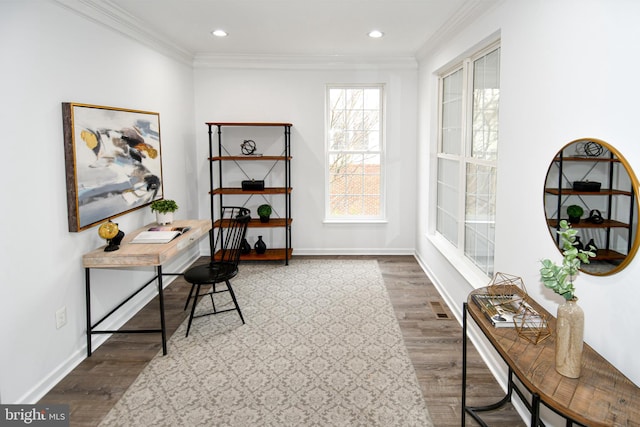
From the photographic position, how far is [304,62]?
5.82 meters

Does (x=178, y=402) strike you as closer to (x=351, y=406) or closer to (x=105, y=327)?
(x=351, y=406)

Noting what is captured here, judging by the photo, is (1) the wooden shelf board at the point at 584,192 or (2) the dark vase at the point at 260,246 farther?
(2) the dark vase at the point at 260,246

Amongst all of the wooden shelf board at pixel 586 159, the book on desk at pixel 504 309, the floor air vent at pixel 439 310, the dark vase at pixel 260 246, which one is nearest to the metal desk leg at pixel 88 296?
the book on desk at pixel 504 309

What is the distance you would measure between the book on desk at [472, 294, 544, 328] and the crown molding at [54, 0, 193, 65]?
10.5 ft

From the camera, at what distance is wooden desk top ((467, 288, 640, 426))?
145 centimetres

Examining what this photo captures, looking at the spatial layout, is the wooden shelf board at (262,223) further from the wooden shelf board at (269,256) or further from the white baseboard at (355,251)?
the white baseboard at (355,251)

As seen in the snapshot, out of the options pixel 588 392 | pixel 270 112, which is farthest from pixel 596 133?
pixel 270 112

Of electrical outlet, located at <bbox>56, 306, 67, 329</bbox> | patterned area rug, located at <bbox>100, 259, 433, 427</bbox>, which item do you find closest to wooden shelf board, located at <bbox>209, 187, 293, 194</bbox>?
patterned area rug, located at <bbox>100, 259, 433, 427</bbox>

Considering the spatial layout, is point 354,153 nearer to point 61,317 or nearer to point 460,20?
point 460,20

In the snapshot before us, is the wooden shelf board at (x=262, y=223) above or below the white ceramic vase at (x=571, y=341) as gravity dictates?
below

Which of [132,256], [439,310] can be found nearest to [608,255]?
[439,310]

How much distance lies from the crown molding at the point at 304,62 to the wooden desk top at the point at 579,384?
4543 mm

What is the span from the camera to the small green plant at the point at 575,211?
6.79ft

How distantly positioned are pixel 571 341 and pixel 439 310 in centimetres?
258
